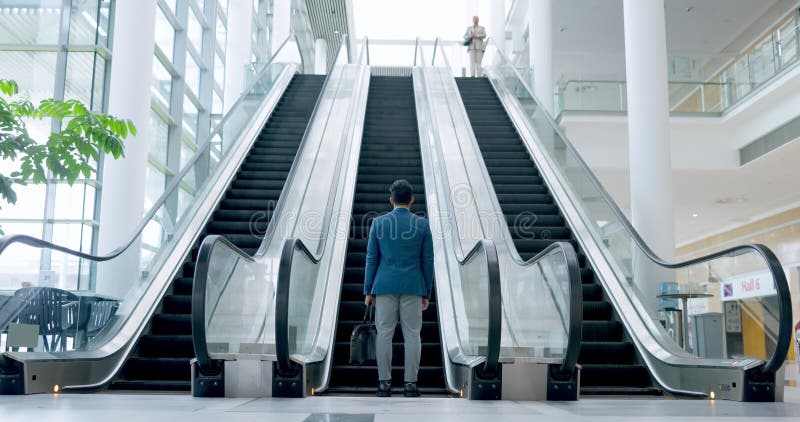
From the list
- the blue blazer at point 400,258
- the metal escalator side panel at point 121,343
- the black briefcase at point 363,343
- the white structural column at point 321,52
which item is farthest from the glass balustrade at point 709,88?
the white structural column at point 321,52

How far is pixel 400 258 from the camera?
5867 mm

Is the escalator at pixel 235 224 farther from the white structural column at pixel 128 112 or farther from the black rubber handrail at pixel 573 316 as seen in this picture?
the black rubber handrail at pixel 573 316

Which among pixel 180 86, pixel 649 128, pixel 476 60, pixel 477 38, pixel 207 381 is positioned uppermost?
pixel 477 38

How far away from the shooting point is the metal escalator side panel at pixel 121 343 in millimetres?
5301

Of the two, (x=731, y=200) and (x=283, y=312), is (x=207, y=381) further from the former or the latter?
(x=731, y=200)

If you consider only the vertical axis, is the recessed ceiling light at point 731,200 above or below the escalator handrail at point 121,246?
above

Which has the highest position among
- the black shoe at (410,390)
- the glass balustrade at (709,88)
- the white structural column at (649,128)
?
the glass balustrade at (709,88)

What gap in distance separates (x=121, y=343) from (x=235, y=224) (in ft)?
10.6

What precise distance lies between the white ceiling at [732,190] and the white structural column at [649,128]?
455 cm

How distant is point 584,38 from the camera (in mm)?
23250

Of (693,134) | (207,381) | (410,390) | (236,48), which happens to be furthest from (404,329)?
(236,48)

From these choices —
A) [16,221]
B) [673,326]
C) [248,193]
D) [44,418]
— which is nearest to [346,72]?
[248,193]

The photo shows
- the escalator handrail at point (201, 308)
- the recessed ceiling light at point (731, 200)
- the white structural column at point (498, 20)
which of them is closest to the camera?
the escalator handrail at point (201, 308)

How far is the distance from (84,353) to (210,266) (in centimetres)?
136
